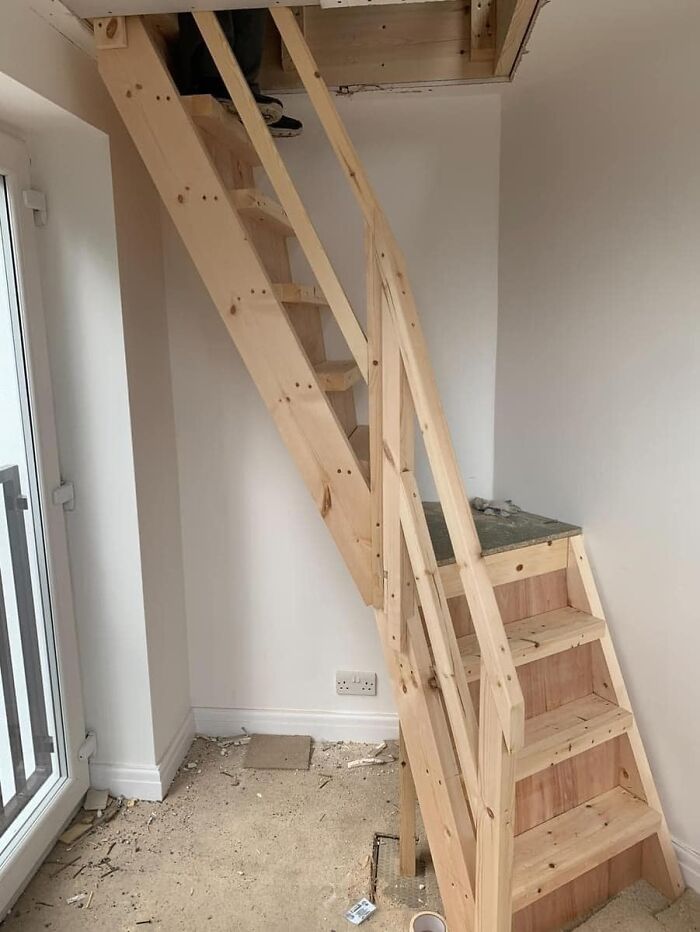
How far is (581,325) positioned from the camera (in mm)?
2057

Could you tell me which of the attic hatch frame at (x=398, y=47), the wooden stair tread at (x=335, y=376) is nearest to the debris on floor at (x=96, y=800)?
the wooden stair tread at (x=335, y=376)

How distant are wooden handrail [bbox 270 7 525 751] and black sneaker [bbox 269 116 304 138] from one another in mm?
471

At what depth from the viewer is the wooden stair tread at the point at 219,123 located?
5.64 ft

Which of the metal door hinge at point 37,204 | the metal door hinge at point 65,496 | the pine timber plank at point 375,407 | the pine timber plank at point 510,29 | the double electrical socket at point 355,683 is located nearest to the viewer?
the pine timber plank at point 375,407

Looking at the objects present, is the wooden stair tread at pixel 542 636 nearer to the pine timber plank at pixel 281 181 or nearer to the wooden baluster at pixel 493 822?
the wooden baluster at pixel 493 822

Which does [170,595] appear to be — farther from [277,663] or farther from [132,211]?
[132,211]

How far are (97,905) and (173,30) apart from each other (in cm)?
250

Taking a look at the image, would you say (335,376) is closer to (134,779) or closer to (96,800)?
(134,779)

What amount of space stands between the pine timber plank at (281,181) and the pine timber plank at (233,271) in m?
0.16

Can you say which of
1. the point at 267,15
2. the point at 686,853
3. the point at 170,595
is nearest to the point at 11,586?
the point at 170,595

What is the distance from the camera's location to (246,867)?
6.46 ft

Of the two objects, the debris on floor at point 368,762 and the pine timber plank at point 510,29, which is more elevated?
the pine timber plank at point 510,29

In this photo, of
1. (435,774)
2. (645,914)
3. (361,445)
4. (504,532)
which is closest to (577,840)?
(645,914)

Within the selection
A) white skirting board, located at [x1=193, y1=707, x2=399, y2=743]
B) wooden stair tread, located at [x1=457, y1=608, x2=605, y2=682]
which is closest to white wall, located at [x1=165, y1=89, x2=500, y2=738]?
white skirting board, located at [x1=193, y1=707, x2=399, y2=743]
